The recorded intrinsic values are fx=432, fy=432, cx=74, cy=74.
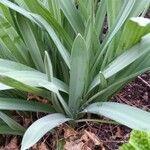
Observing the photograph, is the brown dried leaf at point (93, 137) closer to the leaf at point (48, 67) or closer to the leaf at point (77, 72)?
the leaf at point (77, 72)

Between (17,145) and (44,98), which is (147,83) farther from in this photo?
(17,145)

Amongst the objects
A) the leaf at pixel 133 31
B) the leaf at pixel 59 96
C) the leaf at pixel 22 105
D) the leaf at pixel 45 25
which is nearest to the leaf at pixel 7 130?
the leaf at pixel 22 105

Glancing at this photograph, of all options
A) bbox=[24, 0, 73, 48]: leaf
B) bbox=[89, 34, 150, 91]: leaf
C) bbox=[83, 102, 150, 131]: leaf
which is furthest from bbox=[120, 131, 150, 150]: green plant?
bbox=[24, 0, 73, 48]: leaf

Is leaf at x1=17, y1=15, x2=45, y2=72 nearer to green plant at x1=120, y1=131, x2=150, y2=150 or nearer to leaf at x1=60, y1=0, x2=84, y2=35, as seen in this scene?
leaf at x1=60, y1=0, x2=84, y2=35

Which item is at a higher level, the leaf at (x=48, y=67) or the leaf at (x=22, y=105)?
the leaf at (x=48, y=67)

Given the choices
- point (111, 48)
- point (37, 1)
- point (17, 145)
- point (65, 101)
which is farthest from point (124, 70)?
point (17, 145)

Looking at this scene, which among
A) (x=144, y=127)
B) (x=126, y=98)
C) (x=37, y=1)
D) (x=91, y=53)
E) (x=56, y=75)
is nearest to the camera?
(x=144, y=127)
